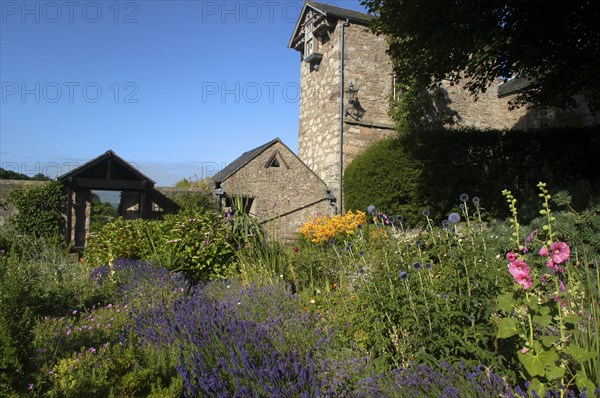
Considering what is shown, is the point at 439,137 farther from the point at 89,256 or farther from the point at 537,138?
the point at 89,256

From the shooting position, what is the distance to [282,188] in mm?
14211

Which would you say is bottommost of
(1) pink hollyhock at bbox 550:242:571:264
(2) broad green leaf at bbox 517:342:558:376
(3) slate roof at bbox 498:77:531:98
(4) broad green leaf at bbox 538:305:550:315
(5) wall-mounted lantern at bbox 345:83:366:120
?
(2) broad green leaf at bbox 517:342:558:376

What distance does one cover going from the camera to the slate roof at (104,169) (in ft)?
43.2

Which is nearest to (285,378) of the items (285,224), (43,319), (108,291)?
(43,319)

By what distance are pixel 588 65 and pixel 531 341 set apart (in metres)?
6.01

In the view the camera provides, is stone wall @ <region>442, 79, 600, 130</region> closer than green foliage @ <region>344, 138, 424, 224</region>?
No

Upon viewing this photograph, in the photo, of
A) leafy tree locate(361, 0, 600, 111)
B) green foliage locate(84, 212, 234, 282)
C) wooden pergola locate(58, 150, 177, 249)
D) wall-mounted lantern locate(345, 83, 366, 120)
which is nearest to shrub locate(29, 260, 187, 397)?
green foliage locate(84, 212, 234, 282)

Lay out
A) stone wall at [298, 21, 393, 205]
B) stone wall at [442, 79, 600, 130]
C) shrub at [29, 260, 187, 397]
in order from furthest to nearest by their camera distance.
A: stone wall at [442, 79, 600, 130] → stone wall at [298, 21, 393, 205] → shrub at [29, 260, 187, 397]

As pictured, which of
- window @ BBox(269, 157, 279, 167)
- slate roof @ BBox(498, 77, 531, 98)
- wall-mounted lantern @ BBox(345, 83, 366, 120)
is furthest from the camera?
slate roof @ BBox(498, 77, 531, 98)

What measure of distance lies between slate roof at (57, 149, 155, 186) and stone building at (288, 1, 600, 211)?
5.79 m

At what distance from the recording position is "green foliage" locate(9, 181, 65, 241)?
1272 cm

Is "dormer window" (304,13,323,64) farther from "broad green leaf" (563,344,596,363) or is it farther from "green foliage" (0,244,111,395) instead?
"broad green leaf" (563,344,596,363)

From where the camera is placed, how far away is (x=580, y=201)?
262 inches

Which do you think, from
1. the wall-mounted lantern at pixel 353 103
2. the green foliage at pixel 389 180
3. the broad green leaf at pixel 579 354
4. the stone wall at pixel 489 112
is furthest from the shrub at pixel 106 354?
the stone wall at pixel 489 112
